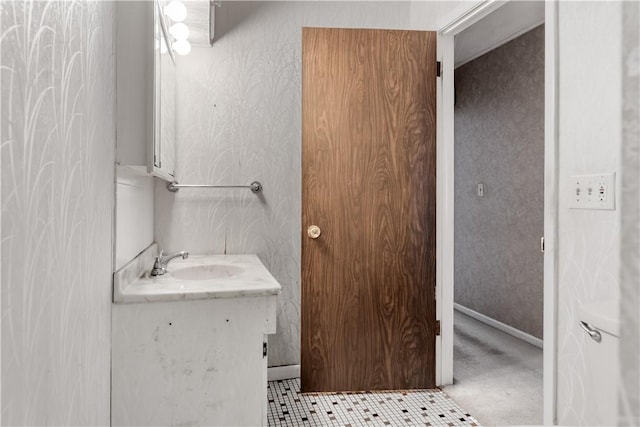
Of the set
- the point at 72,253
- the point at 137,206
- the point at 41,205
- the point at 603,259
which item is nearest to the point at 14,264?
the point at 41,205

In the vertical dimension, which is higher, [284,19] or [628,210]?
[284,19]

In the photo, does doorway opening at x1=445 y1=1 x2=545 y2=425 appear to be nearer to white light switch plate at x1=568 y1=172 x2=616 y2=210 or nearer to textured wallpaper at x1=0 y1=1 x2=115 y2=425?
white light switch plate at x1=568 y1=172 x2=616 y2=210

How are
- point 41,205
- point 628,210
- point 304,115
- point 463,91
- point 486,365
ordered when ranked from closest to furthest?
point 628,210, point 41,205, point 304,115, point 486,365, point 463,91

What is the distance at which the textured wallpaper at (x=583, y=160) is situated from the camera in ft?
4.22

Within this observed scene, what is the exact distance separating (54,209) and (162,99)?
3.39 feet

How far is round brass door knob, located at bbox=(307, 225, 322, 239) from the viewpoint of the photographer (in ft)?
7.63

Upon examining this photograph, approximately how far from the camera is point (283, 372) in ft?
8.26

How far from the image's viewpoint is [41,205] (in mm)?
790

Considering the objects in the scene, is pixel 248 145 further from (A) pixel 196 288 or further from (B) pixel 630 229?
(B) pixel 630 229

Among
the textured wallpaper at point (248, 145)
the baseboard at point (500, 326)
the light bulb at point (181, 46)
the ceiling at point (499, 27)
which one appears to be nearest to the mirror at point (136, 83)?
the light bulb at point (181, 46)

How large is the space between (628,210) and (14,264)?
0.80 m

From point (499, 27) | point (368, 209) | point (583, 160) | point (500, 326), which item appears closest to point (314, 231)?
point (368, 209)

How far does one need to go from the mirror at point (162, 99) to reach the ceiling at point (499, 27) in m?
2.24

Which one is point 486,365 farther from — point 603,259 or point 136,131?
point 136,131
